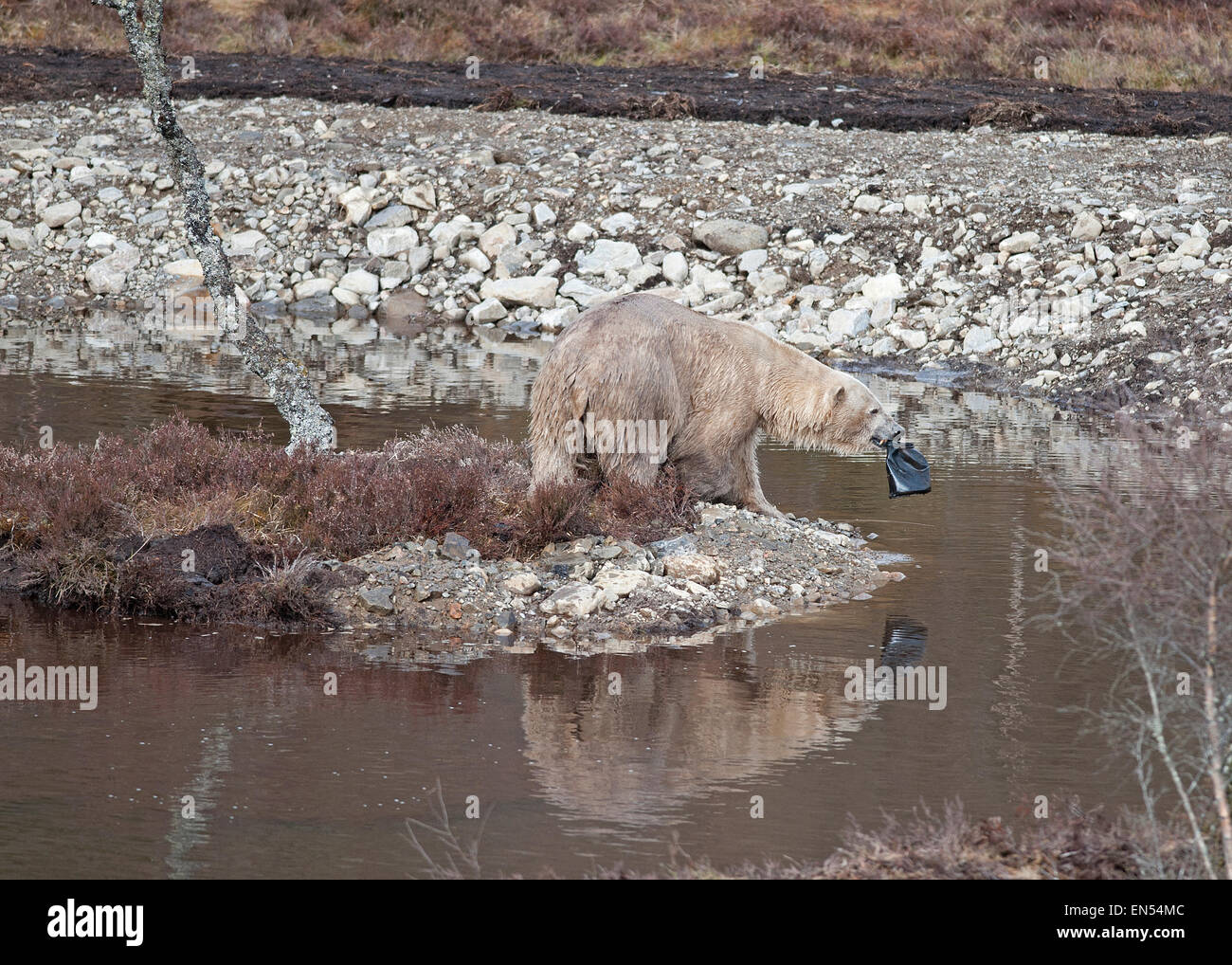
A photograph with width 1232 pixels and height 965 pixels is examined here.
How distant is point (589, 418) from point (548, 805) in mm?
4504

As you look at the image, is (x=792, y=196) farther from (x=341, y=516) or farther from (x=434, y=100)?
(x=341, y=516)

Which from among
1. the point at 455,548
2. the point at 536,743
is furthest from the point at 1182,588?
the point at 455,548

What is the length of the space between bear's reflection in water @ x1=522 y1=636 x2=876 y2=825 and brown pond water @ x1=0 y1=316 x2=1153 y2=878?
0.02 metres

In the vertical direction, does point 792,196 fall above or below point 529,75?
below

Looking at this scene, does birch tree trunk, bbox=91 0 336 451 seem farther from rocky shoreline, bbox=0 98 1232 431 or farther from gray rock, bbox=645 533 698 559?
rocky shoreline, bbox=0 98 1232 431

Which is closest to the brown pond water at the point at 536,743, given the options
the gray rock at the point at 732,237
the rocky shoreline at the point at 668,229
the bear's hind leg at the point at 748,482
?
the bear's hind leg at the point at 748,482

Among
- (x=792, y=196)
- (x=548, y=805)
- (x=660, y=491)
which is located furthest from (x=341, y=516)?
(x=792, y=196)

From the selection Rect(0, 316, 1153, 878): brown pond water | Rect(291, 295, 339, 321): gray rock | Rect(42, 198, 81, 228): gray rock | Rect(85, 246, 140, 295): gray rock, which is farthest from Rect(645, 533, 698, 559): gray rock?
Rect(42, 198, 81, 228): gray rock

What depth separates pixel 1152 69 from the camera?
35.2 metres

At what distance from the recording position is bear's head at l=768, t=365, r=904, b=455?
11.4 metres

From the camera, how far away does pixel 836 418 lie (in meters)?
11.5

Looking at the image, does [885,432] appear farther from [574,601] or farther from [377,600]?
[377,600]

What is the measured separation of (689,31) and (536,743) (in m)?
34.3

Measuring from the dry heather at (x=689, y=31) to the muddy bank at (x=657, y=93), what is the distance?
3006 mm
